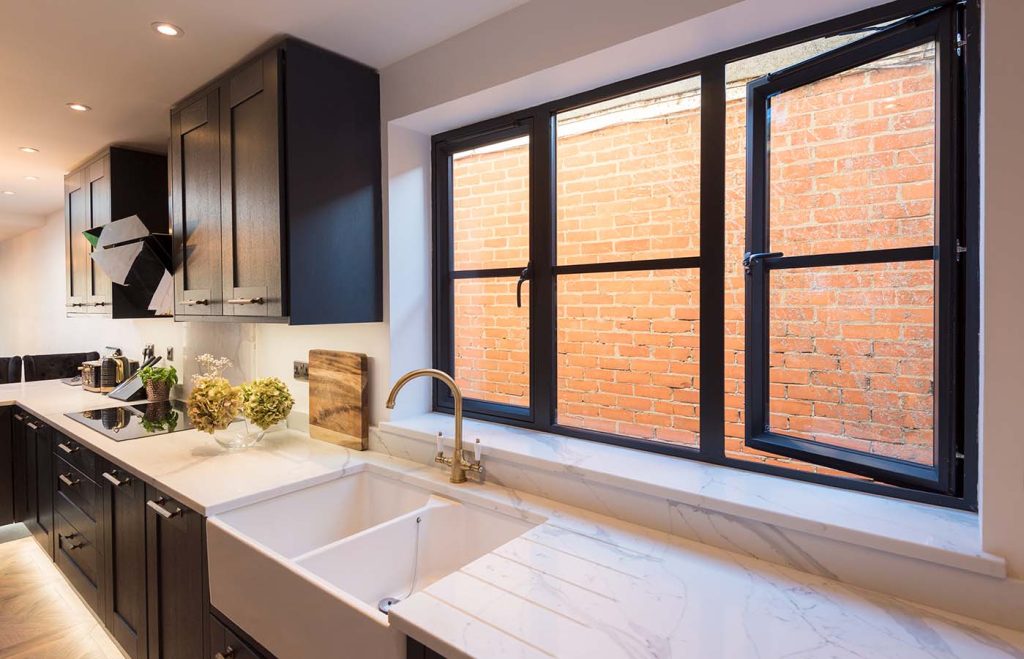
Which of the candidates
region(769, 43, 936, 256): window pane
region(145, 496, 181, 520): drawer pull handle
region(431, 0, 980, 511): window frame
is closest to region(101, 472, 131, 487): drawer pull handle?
region(145, 496, 181, 520): drawer pull handle

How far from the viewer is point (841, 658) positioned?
0.83 m

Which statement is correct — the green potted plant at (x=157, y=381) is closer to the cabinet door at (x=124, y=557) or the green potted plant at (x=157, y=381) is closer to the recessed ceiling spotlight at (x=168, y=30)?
the cabinet door at (x=124, y=557)

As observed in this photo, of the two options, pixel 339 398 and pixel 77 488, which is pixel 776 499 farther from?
Answer: pixel 77 488

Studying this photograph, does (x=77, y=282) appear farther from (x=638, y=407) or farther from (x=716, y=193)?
(x=716, y=193)

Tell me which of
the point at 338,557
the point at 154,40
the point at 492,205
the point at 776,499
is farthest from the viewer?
the point at 492,205

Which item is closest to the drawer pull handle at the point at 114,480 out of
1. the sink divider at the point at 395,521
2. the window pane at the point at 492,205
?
the sink divider at the point at 395,521

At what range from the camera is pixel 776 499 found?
1.20 meters

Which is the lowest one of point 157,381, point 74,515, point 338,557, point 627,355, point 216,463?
point 74,515

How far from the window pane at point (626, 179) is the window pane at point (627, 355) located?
0.14 m

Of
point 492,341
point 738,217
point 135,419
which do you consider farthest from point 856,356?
point 135,419

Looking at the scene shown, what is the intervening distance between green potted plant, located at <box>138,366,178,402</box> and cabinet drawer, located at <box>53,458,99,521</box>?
0.63 meters

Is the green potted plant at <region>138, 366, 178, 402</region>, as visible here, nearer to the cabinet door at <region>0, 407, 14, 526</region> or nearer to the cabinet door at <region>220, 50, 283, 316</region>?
the cabinet door at <region>0, 407, 14, 526</region>

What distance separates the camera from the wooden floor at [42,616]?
217 cm

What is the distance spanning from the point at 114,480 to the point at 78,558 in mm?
852
